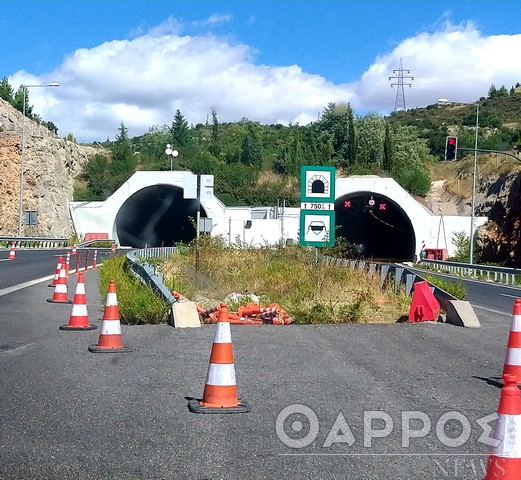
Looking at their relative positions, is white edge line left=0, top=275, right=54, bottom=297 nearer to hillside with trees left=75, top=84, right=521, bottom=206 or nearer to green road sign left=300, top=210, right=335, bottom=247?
green road sign left=300, top=210, right=335, bottom=247

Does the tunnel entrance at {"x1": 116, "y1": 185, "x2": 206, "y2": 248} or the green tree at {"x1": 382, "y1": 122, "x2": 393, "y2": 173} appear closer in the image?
the tunnel entrance at {"x1": 116, "y1": 185, "x2": 206, "y2": 248}

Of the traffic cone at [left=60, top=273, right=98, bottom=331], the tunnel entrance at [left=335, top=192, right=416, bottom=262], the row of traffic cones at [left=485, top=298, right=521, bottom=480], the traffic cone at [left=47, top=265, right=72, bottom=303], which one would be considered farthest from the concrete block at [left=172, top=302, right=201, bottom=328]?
the tunnel entrance at [left=335, top=192, right=416, bottom=262]

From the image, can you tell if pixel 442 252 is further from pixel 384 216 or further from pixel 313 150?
pixel 313 150

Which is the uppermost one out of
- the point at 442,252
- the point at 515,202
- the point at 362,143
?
the point at 362,143

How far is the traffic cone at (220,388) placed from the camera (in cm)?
734

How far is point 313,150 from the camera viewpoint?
90.6 m

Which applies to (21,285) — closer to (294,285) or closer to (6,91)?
(294,285)

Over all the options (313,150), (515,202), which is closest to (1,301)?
(515,202)

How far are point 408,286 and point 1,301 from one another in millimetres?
8578

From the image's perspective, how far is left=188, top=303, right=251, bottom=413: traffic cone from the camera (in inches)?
289

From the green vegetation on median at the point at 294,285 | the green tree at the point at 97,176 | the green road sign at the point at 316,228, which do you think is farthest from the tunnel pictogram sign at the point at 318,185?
the green tree at the point at 97,176

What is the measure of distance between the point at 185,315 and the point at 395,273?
23.8 ft

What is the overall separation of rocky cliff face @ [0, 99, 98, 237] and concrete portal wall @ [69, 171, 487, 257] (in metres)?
5.50

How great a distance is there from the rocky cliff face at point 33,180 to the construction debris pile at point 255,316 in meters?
53.6
